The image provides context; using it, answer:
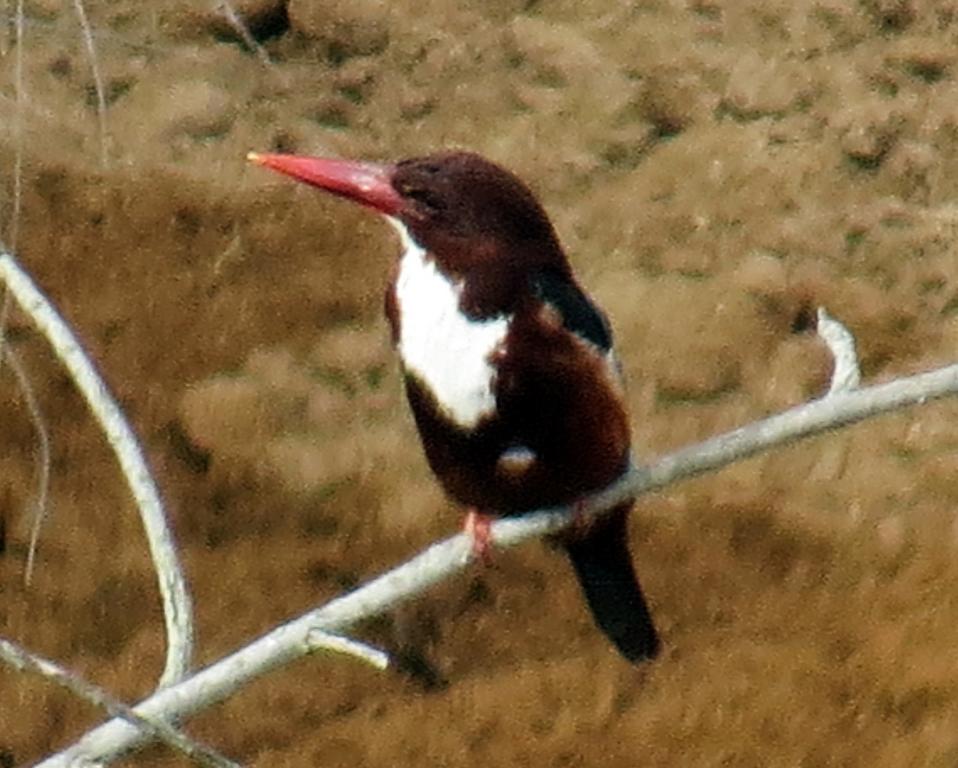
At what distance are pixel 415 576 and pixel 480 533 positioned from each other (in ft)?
0.68

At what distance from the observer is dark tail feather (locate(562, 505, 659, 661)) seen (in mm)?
2262

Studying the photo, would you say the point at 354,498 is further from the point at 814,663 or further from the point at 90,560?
the point at 814,663

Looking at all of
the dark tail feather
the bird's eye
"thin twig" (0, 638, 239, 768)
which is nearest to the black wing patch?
the bird's eye

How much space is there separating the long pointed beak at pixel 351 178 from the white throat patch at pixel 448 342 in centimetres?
3

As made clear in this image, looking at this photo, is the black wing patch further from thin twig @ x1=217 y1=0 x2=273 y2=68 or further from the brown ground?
the brown ground

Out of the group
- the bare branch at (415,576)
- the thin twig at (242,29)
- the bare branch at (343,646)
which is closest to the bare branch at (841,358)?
the bare branch at (415,576)

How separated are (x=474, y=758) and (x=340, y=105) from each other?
80cm

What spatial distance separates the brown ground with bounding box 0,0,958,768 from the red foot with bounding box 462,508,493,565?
59cm

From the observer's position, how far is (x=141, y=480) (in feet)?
6.08

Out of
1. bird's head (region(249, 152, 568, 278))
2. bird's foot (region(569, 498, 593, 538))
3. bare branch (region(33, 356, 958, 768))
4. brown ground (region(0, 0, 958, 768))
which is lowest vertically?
brown ground (region(0, 0, 958, 768))

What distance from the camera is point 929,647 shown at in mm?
2699

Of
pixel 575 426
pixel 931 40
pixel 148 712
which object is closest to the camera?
pixel 148 712

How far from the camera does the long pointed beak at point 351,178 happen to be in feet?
6.38

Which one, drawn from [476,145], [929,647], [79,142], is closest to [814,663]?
[929,647]
